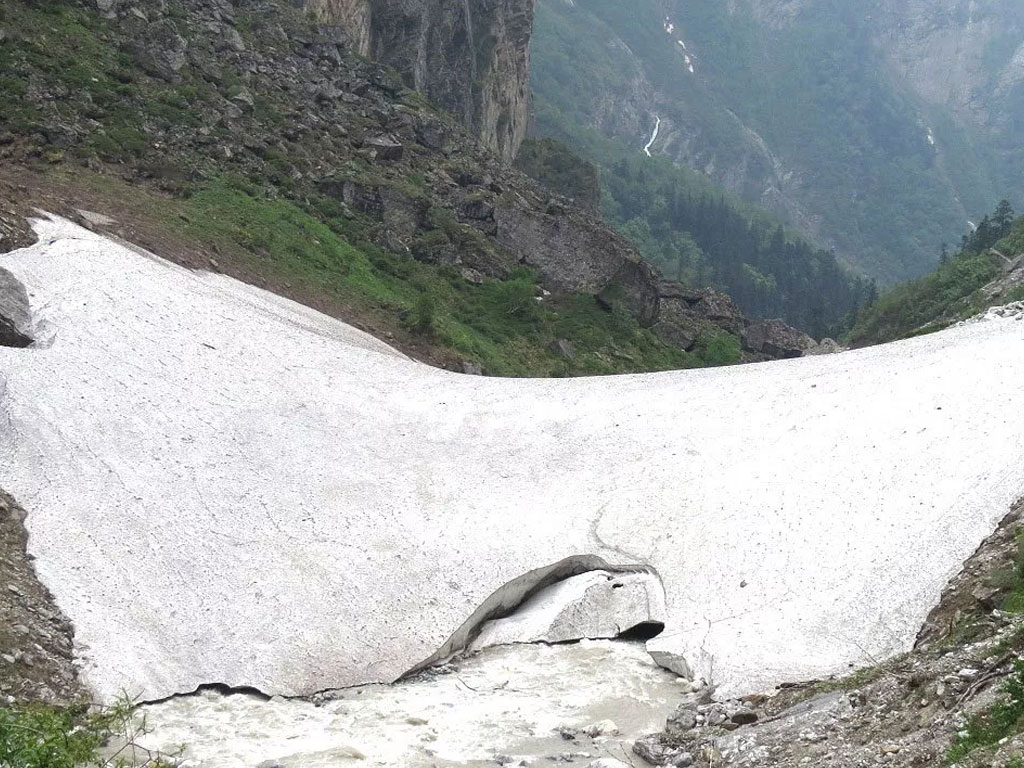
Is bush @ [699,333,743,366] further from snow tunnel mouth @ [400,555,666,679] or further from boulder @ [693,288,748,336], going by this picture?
snow tunnel mouth @ [400,555,666,679]

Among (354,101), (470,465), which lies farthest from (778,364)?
(354,101)

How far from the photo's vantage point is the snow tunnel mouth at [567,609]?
49.1 ft

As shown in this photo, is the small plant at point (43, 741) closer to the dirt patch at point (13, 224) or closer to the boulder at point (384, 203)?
the dirt patch at point (13, 224)

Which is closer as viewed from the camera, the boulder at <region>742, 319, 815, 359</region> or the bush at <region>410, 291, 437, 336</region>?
the bush at <region>410, 291, 437, 336</region>

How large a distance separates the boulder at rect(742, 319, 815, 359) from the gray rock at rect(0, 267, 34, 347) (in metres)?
56.8

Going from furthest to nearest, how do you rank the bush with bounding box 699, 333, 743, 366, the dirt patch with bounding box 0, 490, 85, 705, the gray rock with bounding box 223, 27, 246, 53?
the bush with bounding box 699, 333, 743, 366, the gray rock with bounding box 223, 27, 246, 53, the dirt patch with bounding box 0, 490, 85, 705

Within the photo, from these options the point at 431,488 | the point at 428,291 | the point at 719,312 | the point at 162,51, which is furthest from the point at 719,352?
the point at 431,488

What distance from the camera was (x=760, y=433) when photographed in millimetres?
19547

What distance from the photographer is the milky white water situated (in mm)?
11578

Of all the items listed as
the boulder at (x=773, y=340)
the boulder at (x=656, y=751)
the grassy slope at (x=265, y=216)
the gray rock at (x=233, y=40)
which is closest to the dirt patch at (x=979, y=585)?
the boulder at (x=656, y=751)

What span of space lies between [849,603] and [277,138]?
42.5m

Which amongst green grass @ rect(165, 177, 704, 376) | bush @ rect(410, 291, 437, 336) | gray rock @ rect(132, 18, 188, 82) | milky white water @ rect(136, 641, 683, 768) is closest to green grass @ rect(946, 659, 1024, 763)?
milky white water @ rect(136, 641, 683, 768)

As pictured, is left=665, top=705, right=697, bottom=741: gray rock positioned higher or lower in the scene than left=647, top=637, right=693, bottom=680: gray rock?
higher

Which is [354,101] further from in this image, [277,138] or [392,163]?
[277,138]
